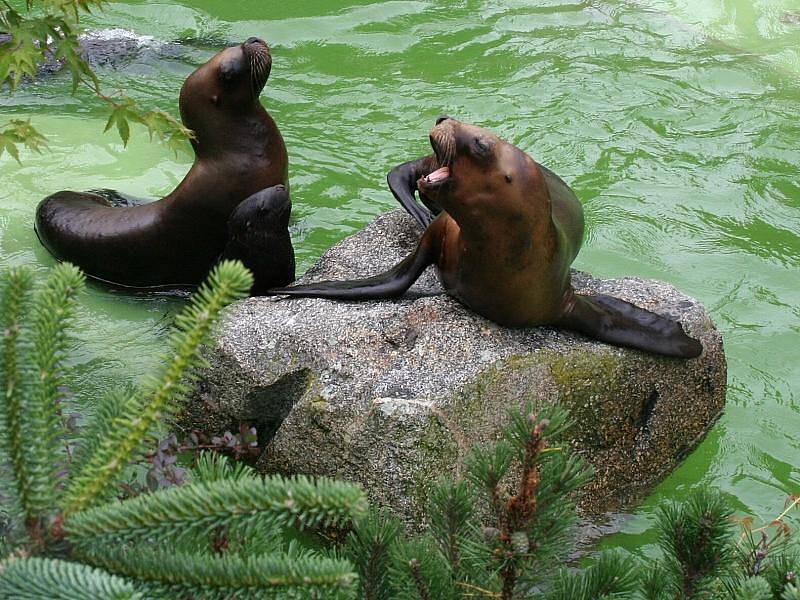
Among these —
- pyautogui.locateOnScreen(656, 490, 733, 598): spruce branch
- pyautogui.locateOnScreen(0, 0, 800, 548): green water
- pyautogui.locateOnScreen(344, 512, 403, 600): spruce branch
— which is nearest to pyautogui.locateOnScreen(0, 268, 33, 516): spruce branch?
pyautogui.locateOnScreen(344, 512, 403, 600): spruce branch

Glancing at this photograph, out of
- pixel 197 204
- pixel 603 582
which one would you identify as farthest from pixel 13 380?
pixel 197 204

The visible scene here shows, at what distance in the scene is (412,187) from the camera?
227 inches

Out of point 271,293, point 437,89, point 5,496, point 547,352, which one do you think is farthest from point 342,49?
point 5,496

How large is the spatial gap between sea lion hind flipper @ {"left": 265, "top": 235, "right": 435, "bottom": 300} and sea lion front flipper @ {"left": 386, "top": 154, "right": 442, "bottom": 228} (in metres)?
0.71

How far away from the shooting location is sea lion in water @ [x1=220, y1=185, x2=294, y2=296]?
17.3ft

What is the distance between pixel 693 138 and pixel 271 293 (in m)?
4.48

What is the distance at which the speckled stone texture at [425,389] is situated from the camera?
13.4 feet

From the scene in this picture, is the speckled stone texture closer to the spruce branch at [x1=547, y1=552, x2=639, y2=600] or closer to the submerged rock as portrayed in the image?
the spruce branch at [x1=547, y1=552, x2=639, y2=600]

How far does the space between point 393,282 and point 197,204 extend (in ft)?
5.14

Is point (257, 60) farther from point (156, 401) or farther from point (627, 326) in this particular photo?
point (156, 401)

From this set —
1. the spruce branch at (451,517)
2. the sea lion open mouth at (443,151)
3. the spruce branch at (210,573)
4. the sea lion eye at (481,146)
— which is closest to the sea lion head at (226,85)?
the sea lion open mouth at (443,151)

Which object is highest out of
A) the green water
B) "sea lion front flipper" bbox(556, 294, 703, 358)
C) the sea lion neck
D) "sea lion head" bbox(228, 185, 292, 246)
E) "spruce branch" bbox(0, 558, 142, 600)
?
"spruce branch" bbox(0, 558, 142, 600)

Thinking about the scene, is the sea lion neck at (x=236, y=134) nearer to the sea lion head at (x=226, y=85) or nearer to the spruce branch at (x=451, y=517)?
the sea lion head at (x=226, y=85)

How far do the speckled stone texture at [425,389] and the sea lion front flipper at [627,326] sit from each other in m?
0.06
